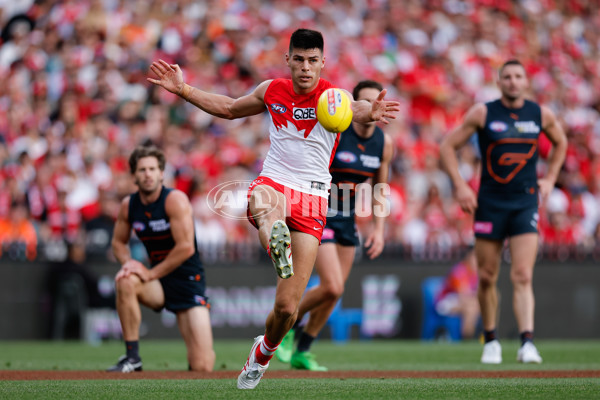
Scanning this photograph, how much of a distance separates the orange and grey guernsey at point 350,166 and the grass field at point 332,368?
1675 millimetres

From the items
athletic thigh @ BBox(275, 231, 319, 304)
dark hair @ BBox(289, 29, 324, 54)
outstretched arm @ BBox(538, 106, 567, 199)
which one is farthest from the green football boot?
dark hair @ BBox(289, 29, 324, 54)

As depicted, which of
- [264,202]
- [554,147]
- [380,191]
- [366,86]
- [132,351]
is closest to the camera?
[264,202]

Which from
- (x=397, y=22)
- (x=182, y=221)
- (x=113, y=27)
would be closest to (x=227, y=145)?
(x=113, y=27)

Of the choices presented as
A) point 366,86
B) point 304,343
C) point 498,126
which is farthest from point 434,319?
point 366,86

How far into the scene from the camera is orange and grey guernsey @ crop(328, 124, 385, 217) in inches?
373

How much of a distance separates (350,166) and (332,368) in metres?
2.06

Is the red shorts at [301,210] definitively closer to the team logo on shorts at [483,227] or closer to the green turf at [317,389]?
the green turf at [317,389]

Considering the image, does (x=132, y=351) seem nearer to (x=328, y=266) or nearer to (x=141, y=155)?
(x=141, y=155)

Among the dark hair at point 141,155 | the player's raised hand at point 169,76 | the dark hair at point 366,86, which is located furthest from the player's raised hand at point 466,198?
the player's raised hand at point 169,76

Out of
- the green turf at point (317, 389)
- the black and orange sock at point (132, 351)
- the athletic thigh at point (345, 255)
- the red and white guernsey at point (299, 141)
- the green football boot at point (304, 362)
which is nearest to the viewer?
the green turf at point (317, 389)

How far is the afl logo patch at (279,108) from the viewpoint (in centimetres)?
711

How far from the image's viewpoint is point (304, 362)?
9.16 metres

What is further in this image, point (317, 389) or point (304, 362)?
point (304, 362)

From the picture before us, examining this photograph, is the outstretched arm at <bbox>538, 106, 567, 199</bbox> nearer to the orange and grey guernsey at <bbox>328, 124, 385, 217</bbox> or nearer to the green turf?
the orange and grey guernsey at <bbox>328, 124, 385, 217</bbox>
